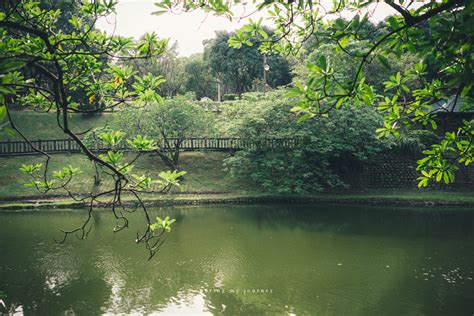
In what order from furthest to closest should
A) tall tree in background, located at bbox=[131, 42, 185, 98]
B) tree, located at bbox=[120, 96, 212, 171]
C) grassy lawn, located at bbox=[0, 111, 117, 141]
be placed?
tall tree in background, located at bbox=[131, 42, 185, 98], grassy lawn, located at bbox=[0, 111, 117, 141], tree, located at bbox=[120, 96, 212, 171]

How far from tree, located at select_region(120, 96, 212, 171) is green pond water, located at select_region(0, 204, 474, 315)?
548cm

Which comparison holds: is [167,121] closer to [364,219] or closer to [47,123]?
[47,123]

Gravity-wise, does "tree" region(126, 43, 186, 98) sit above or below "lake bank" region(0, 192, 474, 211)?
above

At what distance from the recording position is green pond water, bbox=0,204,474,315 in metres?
6.37

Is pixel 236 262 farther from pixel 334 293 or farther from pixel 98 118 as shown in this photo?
pixel 98 118

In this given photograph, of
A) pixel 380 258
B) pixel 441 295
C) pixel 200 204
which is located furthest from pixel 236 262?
pixel 200 204

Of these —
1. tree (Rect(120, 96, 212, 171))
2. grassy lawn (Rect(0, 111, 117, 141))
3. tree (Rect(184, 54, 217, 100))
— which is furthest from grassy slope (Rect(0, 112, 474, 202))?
tree (Rect(184, 54, 217, 100))

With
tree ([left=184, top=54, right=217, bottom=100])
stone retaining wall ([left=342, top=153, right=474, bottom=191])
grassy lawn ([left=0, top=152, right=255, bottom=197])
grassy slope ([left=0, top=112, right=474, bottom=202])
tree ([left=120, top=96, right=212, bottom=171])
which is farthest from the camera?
tree ([left=184, top=54, right=217, bottom=100])

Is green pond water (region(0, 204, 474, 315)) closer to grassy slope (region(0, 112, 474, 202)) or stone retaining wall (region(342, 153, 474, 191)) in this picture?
grassy slope (region(0, 112, 474, 202))

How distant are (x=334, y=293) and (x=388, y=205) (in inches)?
346

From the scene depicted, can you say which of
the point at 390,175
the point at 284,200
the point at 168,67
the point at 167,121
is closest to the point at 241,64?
the point at 168,67

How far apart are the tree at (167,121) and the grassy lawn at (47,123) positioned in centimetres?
428

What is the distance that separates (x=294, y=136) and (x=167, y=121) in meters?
5.88

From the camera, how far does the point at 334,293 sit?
6.79 m
